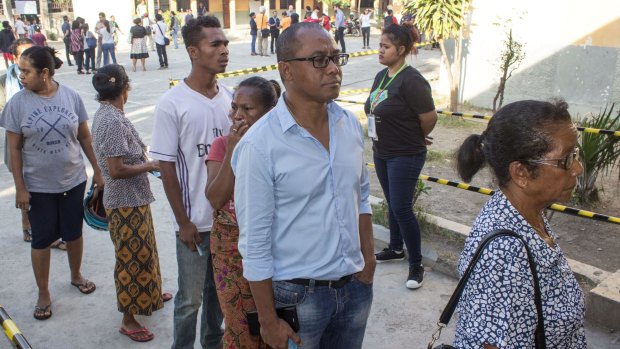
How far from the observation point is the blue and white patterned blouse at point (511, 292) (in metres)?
1.79

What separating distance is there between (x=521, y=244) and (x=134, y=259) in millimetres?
2822

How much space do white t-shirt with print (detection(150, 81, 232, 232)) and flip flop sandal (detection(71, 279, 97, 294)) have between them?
1.90 m

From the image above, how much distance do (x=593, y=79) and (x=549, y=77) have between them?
0.85m

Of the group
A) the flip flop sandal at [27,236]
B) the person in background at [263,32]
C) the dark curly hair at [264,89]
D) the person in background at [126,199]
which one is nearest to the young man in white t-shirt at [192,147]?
the dark curly hair at [264,89]

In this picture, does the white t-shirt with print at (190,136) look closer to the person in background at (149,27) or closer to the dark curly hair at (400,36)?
the dark curly hair at (400,36)

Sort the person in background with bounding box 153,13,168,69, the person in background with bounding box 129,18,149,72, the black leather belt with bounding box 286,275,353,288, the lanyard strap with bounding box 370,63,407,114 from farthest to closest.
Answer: the person in background with bounding box 153,13,168,69 → the person in background with bounding box 129,18,149,72 → the lanyard strap with bounding box 370,63,407,114 → the black leather belt with bounding box 286,275,353,288

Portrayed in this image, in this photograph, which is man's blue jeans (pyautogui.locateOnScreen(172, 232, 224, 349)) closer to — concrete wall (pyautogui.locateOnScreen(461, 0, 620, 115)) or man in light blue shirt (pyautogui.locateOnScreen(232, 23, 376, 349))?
man in light blue shirt (pyautogui.locateOnScreen(232, 23, 376, 349))

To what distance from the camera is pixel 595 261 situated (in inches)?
196

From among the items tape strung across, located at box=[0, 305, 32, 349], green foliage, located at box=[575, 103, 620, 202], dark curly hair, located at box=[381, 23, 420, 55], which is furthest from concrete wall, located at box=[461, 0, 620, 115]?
tape strung across, located at box=[0, 305, 32, 349]

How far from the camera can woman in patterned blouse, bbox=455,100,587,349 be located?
5.90 feet

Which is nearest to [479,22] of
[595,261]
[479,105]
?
[479,105]

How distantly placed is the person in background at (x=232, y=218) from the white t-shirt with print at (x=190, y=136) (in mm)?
381

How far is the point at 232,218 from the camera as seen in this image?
8.62ft

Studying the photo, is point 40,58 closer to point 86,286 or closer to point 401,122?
→ point 86,286
